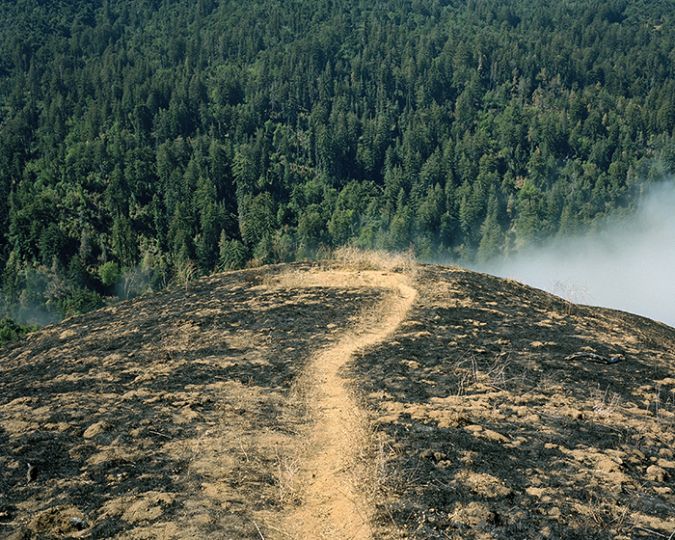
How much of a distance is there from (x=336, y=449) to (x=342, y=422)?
0.87 meters

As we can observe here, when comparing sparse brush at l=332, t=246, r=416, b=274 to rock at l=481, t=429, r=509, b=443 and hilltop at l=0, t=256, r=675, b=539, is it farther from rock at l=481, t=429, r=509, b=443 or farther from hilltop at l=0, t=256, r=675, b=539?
rock at l=481, t=429, r=509, b=443

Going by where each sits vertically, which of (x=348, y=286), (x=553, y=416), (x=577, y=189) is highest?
(x=553, y=416)

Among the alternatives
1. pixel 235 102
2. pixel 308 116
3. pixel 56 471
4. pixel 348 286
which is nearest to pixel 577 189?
pixel 308 116

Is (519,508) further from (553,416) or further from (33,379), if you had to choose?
(33,379)

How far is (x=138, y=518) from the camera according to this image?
783cm

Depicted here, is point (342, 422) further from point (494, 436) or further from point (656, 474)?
point (656, 474)

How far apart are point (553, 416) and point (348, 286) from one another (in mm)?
8528

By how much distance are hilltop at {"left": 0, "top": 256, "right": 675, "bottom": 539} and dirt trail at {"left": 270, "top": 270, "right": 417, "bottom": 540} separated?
0.03 meters

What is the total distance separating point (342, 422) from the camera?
10.4m

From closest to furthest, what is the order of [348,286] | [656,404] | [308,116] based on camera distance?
1. [656,404]
2. [348,286]
3. [308,116]

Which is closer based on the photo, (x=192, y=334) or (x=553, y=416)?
(x=553, y=416)

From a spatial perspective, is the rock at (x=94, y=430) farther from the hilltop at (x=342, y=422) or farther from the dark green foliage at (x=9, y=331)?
the dark green foliage at (x=9, y=331)

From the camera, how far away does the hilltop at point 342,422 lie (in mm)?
7961

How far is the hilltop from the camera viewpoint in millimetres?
7961
